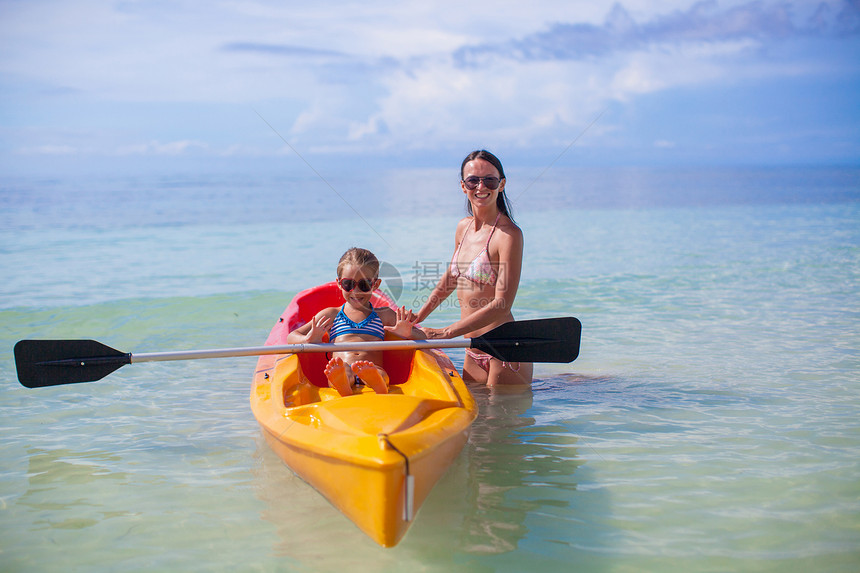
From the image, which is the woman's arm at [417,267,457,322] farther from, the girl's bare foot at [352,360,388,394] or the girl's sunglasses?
the girl's bare foot at [352,360,388,394]

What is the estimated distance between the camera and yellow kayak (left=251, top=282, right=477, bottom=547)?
2.53 metres

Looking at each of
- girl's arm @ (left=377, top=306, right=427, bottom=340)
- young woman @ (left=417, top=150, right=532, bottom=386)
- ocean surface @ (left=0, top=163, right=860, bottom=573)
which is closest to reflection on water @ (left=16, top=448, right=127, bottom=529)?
ocean surface @ (left=0, top=163, right=860, bottom=573)

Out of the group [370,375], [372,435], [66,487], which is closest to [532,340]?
[370,375]

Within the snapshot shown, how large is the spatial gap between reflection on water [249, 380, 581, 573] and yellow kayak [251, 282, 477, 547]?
0.16 meters

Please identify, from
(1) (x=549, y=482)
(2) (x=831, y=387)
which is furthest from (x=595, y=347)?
(1) (x=549, y=482)

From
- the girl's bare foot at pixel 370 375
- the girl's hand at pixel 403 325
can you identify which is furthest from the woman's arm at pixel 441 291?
the girl's bare foot at pixel 370 375

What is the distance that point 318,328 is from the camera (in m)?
3.79

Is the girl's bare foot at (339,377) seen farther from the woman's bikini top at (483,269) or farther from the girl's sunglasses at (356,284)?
the woman's bikini top at (483,269)

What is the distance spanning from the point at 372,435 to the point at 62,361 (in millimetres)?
2047

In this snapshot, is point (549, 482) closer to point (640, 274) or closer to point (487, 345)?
point (487, 345)

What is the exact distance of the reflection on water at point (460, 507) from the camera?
9.19 feet

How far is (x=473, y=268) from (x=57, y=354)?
8.06 ft

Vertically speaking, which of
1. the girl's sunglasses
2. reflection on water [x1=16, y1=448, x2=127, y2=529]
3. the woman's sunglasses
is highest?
the woman's sunglasses

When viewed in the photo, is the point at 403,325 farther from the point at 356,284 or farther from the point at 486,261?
the point at 486,261
